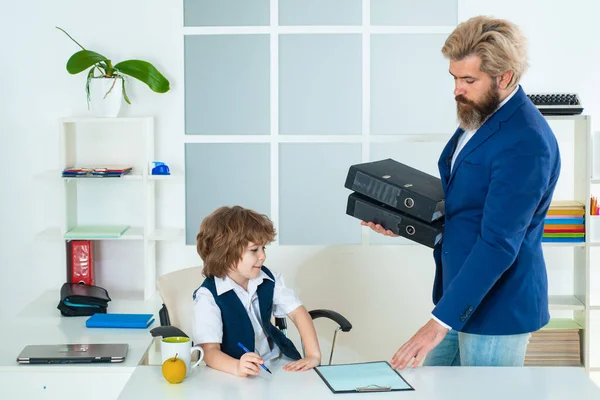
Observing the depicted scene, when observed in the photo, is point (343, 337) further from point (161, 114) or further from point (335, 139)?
point (161, 114)

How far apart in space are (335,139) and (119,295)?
4.27 ft

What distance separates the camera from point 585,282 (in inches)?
158

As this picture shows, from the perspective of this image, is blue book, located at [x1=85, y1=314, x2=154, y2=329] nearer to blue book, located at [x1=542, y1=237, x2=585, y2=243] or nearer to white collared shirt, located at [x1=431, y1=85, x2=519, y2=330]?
white collared shirt, located at [x1=431, y1=85, x2=519, y2=330]

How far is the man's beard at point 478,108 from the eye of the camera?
2346 mm

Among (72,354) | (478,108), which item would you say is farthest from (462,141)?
(72,354)

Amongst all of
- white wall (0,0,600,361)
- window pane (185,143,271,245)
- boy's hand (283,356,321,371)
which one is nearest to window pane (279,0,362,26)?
white wall (0,0,600,361)

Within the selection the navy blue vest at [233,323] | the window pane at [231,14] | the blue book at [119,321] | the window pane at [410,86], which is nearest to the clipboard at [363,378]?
the navy blue vest at [233,323]

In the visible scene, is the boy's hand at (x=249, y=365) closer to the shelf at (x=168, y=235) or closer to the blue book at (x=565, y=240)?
the shelf at (x=168, y=235)

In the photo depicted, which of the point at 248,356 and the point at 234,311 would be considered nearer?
the point at 248,356

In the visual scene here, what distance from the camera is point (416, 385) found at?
2266 mm

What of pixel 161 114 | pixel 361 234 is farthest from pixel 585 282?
pixel 161 114

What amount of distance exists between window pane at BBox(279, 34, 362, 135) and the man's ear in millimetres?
1828

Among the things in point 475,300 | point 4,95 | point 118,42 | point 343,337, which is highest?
point 118,42

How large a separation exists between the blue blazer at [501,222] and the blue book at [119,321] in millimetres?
1386
